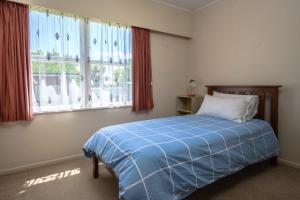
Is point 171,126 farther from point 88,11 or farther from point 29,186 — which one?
point 88,11

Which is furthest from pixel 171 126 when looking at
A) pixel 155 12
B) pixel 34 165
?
pixel 155 12

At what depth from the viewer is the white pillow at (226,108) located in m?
2.54

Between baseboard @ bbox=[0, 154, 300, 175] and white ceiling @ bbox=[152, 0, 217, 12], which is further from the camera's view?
white ceiling @ bbox=[152, 0, 217, 12]

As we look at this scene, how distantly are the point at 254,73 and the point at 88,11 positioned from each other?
2622 mm

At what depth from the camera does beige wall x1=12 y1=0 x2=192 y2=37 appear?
2.61 meters

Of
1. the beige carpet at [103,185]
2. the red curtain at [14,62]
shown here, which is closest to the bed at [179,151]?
the beige carpet at [103,185]

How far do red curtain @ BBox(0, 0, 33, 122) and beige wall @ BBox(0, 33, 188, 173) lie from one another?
0.23m

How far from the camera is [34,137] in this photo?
2.55 metres

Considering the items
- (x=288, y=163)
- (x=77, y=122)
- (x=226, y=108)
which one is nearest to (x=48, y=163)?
(x=77, y=122)

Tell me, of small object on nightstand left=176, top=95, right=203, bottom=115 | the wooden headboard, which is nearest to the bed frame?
the wooden headboard

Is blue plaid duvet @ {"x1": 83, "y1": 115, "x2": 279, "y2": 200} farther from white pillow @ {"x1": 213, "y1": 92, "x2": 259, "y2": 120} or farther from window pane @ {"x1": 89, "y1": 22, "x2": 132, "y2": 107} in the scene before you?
window pane @ {"x1": 89, "y1": 22, "x2": 132, "y2": 107}

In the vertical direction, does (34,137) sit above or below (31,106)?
below

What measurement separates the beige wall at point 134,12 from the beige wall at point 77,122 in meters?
0.23

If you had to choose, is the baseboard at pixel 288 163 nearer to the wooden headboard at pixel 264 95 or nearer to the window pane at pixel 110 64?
the wooden headboard at pixel 264 95
